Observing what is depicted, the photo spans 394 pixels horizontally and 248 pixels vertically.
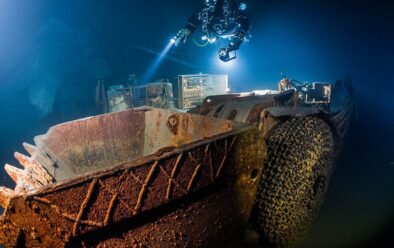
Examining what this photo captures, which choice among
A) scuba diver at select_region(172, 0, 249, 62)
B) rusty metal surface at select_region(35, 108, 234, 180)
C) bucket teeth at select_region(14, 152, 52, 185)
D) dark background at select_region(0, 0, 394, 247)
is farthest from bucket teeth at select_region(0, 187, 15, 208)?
scuba diver at select_region(172, 0, 249, 62)

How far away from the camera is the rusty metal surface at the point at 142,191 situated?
4.16 ft

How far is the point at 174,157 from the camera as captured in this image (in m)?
1.63

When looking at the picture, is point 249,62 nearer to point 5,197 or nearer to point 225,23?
point 225,23

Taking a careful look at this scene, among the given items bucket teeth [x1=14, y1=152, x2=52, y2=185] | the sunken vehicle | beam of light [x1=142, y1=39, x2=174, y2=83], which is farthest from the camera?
beam of light [x1=142, y1=39, x2=174, y2=83]

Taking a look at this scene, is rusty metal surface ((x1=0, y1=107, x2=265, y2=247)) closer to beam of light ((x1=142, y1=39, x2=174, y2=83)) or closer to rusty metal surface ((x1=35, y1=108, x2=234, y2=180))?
rusty metal surface ((x1=35, y1=108, x2=234, y2=180))

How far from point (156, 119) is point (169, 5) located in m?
26.8

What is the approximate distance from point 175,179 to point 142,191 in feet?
0.78

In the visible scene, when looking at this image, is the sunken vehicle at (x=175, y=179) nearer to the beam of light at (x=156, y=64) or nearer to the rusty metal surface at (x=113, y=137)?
the rusty metal surface at (x=113, y=137)

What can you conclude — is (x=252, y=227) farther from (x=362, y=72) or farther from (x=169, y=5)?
(x=362, y=72)

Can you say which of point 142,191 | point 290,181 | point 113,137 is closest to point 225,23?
point 113,137

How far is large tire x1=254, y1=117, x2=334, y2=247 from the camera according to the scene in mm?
2553

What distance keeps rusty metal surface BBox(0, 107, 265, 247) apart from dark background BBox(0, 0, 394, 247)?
7.74 feet

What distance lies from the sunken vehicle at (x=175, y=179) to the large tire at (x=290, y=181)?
1 cm

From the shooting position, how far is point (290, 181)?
2615mm
